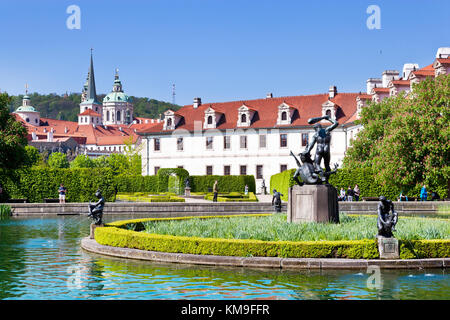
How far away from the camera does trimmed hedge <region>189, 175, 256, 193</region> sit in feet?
203

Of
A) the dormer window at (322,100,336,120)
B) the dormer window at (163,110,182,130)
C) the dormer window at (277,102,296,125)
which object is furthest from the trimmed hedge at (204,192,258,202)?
the dormer window at (163,110,182,130)

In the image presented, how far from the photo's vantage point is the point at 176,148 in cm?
7094

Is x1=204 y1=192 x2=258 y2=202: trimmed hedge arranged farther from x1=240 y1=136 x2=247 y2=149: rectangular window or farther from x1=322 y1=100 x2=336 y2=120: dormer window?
x1=322 y1=100 x2=336 y2=120: dormer window

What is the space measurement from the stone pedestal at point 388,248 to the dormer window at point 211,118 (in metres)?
55.5

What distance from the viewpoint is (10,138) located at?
3794 centimetres

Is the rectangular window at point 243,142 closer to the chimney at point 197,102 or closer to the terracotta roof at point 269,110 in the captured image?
the terracotta roof at point 269,110

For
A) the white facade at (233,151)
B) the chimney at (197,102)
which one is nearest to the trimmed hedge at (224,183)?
the white facade at (233,151)

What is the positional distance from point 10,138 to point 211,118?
34495mm

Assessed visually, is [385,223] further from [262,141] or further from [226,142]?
[226,142]

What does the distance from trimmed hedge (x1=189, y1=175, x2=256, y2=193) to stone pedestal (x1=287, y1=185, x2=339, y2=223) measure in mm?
41737

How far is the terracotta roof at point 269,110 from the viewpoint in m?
65.6
